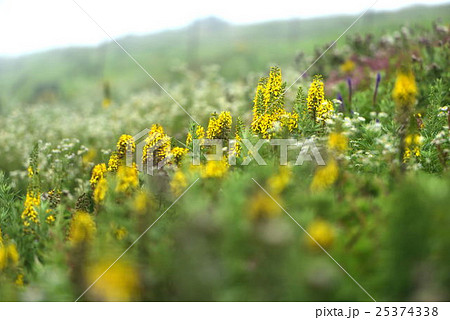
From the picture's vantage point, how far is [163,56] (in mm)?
27875

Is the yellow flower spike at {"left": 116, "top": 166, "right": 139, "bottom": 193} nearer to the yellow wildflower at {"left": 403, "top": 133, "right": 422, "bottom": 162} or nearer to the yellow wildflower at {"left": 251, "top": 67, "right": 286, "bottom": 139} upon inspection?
the yellow wildflower at {"left": 251, "top": 67, "right": 286, "bottom": 139}

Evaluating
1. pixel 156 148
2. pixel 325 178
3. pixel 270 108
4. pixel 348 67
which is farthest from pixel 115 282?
pixel 348 67

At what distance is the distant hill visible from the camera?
22828 millimetres

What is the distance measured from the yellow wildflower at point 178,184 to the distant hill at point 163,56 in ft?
52.6

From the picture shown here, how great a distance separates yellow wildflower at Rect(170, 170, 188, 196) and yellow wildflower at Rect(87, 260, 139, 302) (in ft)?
3.95

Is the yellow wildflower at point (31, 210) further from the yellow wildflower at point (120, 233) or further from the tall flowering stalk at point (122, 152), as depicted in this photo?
the yellow wildflower at point (120, 233)

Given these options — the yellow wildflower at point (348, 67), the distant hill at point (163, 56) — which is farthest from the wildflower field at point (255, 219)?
the distant hill at point (163, 56)

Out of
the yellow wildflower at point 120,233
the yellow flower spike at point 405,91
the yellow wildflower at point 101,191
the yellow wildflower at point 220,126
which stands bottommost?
the yellow wildflower at point 120,233

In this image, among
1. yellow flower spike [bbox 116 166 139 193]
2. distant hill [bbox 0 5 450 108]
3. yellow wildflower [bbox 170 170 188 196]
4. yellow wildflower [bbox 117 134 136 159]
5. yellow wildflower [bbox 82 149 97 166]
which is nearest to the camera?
yellow wildflower [bbox 170 170 188 196]

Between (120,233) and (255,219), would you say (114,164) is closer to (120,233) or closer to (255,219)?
(120,233)

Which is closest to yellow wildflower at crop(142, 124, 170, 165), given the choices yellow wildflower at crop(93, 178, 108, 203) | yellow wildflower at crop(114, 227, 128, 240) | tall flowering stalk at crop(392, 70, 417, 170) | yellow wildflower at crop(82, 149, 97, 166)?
yellow wildflower at crop(93, 178, 108, 203)

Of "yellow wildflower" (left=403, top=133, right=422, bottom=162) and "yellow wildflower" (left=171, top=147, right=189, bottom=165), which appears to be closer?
"yellow wildflower" (left=403, top=133, right=422, bottom=162)

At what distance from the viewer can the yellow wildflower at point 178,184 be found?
4.17 m

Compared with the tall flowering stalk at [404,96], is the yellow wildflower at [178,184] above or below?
below
